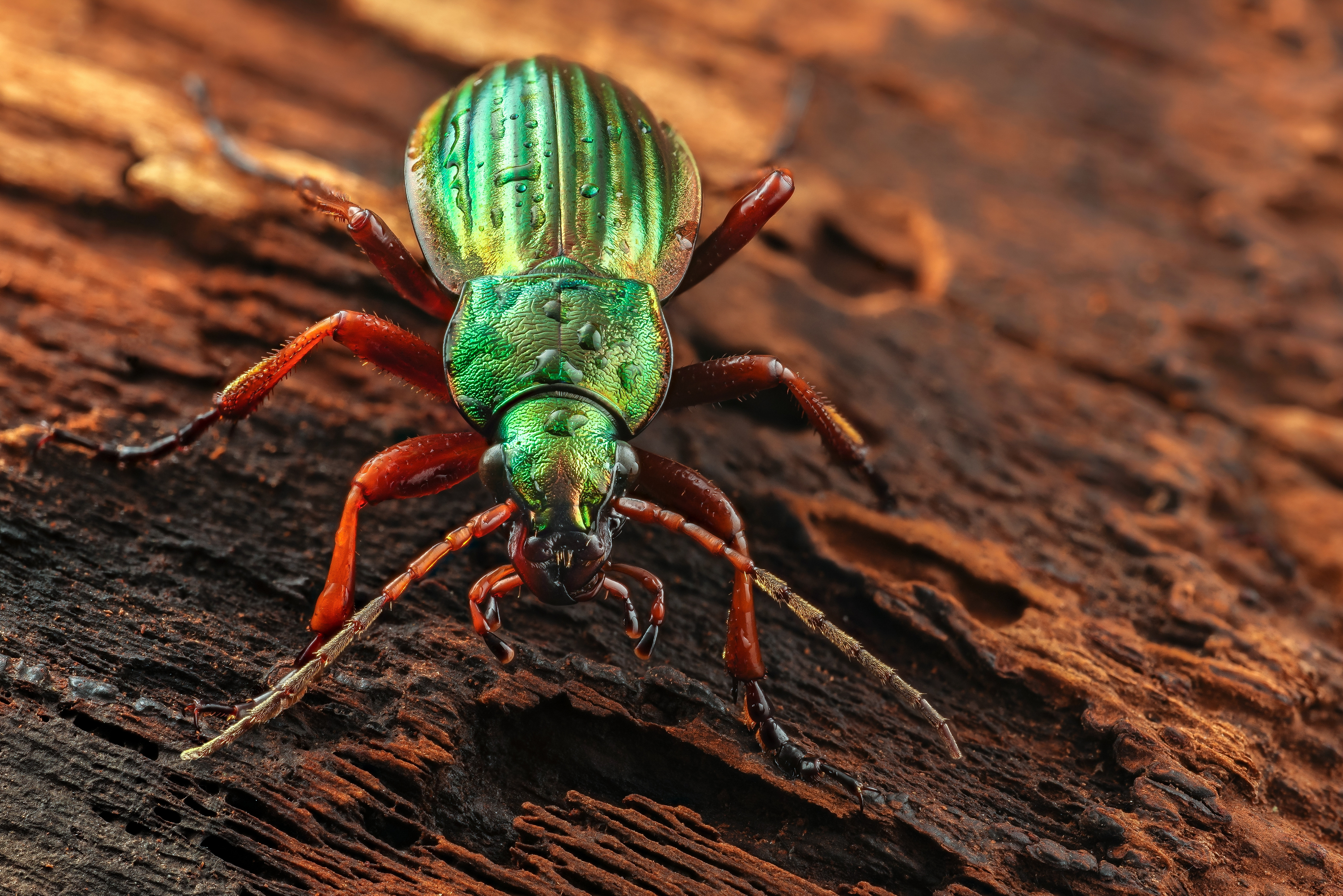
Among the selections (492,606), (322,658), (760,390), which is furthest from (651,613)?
(322,658)

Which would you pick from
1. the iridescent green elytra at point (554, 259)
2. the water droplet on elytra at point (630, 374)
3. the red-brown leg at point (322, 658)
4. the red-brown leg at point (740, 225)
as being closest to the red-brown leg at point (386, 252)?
the iridescent green elytra at point (554, 259)

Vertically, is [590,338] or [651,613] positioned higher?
[590,338]

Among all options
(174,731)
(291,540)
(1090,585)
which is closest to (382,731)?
(174,731)

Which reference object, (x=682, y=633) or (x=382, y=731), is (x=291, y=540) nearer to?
(x=382, y=731)

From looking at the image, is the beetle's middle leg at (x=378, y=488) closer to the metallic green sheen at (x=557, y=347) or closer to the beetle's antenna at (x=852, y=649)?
the metallic green sheen at (x=557, y=347)

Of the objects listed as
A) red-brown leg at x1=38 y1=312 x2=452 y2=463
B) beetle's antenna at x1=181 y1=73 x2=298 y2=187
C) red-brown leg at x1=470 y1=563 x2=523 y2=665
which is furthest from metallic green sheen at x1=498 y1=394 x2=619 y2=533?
beetle's antenna at x1=181 y1=73 x2=298 y2=187

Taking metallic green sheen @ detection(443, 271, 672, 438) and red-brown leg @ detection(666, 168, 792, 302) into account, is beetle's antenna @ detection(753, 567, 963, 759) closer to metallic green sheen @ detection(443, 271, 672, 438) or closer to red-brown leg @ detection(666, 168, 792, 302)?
metallic green sheen @ detection(443, 271, 672, 438)

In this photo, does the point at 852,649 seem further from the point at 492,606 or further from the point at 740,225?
the point at 740,225
